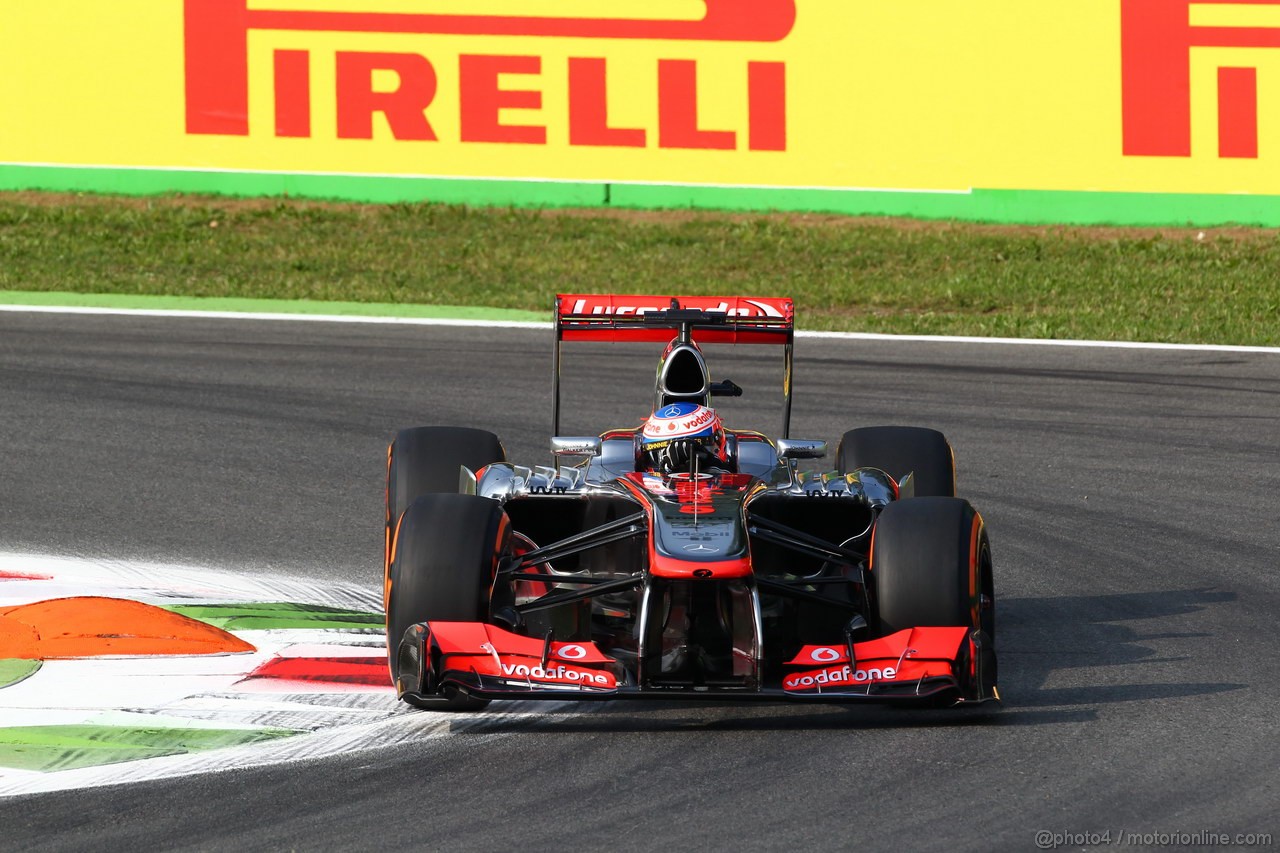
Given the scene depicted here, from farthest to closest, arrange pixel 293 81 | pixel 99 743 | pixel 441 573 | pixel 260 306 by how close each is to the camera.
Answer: pixel 293 81
pixel 260 306
pixel 441 573
pixel 99 743

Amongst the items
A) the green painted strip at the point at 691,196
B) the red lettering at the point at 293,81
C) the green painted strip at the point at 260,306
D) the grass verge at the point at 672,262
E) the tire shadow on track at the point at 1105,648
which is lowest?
the tire shadow on track at the point at 1105,648

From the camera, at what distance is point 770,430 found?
11.8 meters

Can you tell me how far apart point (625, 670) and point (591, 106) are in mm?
13432

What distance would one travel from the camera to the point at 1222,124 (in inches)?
727

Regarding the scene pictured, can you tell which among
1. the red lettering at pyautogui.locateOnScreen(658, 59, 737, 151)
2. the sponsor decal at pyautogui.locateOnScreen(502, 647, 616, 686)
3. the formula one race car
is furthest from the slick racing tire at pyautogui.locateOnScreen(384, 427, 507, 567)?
the red lettering at pyautogui.locateOnScreen(658, 59, 737, 151)

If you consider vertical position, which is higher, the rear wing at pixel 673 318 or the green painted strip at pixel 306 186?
the green painted strip at pixel 306 186

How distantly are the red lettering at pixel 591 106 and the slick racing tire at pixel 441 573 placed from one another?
1299 centimetres

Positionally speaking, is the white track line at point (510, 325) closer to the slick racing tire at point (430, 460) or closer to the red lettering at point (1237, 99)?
the red lettering at point (1237, 99)

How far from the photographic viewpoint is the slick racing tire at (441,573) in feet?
21.4

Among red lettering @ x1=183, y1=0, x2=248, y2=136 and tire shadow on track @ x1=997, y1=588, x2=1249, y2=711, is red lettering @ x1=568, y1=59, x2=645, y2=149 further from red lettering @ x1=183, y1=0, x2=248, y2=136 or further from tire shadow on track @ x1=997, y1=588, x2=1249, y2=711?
tire shadow on track @ x1=997, y1=588, x2=1249, y2=711

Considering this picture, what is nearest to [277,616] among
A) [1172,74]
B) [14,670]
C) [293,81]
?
[14,670]

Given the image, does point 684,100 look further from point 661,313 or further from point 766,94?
point 661,313

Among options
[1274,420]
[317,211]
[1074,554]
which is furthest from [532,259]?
[1074,554]

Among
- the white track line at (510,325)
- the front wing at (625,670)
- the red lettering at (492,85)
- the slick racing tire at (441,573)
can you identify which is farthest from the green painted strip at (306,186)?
the front wing at (625,670)
